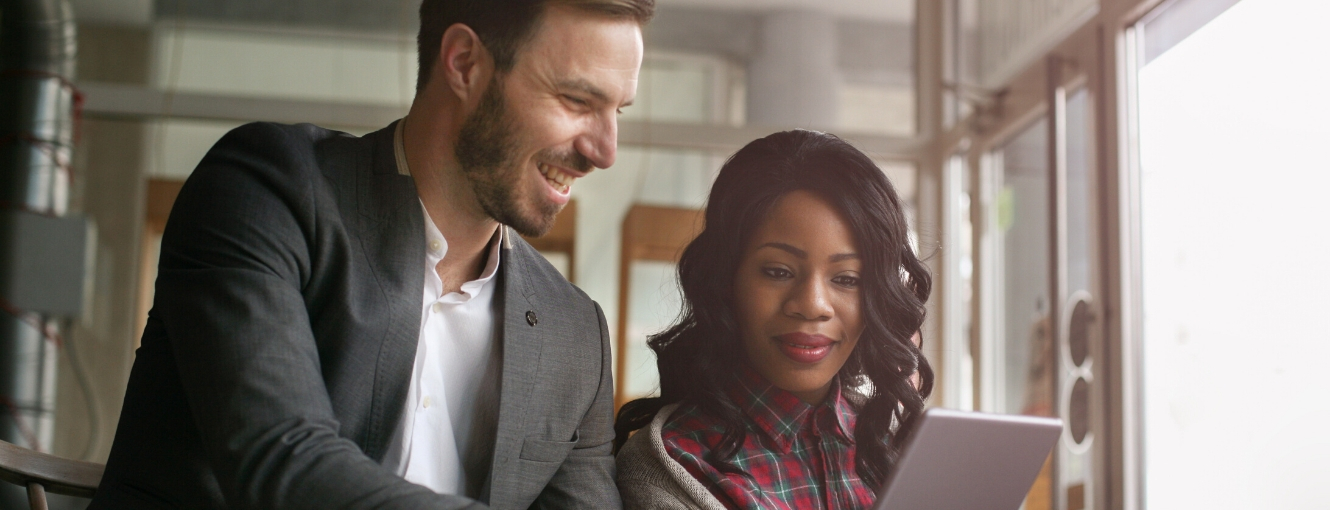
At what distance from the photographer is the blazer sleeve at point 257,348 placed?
1.09 meters

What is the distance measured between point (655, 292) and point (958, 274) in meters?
1.11

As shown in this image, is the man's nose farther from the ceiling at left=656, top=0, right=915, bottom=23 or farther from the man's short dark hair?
the ceiling at left=656, top=0, right=915, bottom=23

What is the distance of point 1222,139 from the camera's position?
7.98ft

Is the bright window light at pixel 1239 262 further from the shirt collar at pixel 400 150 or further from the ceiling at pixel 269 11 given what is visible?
the ceiling at pixel 269 11

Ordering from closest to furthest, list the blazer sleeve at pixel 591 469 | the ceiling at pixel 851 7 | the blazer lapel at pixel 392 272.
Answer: the blazer lapel at pixel 392 272, the blazer sleeve at pixel 591 469, the ceiling at pixel 851 7

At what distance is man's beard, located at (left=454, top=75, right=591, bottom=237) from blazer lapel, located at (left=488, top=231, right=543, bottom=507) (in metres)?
0.11

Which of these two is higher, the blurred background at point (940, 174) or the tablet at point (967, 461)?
the blurred background at point (940, 174)

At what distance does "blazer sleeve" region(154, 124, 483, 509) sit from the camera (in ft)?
3.58

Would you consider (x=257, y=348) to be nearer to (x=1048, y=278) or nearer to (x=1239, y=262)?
(x=1239, y=262)

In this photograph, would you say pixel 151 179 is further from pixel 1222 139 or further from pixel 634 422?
pixel 1222 139

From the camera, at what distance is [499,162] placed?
1.33 meters

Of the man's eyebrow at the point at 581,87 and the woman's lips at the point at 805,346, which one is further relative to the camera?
the woman's lips at the point at 805,346

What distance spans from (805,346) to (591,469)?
0.33m

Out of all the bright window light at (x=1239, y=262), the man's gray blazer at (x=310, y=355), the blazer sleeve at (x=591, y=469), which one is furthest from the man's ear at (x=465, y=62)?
the bright window light at (x=1239, y=262)
